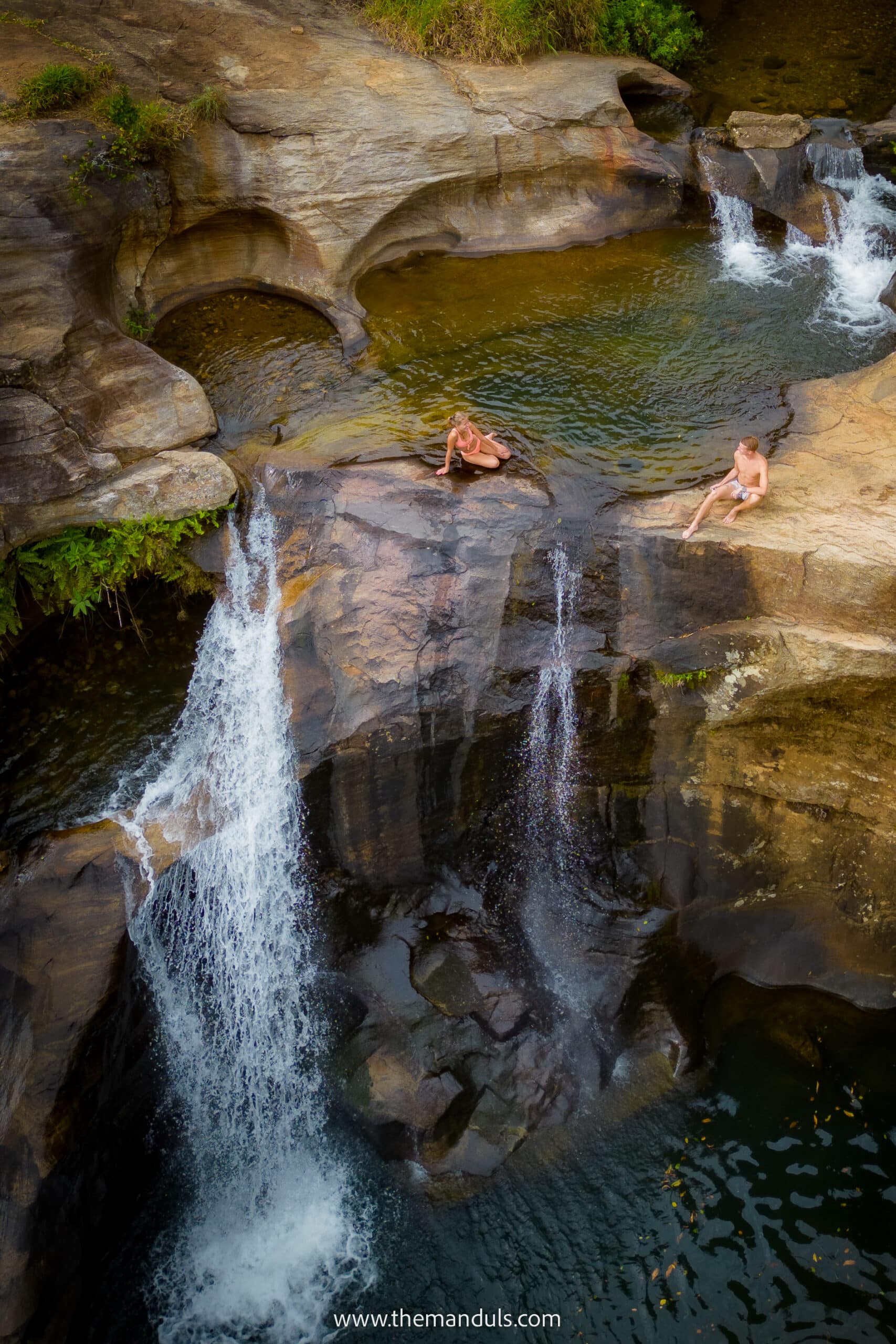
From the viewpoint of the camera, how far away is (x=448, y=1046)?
802 cm

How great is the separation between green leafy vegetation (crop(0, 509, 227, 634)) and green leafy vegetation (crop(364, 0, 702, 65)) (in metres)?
8.78

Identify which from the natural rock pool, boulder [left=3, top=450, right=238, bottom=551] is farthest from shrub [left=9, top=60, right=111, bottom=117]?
the natural rock pool

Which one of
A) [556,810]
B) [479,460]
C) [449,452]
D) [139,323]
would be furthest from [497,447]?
[139,323]

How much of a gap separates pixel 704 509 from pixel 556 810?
3.20 meters

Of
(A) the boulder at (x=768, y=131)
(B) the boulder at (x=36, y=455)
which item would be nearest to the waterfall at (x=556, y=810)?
(B) the boulder at (x=36, y=455)

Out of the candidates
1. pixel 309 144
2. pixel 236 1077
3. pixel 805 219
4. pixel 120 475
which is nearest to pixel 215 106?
pixel 309 144

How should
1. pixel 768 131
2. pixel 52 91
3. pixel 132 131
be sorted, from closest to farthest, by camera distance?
pixel 52 91, pixel 132 131, pixel 768 131

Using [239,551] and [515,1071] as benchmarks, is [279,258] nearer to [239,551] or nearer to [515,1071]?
[239,551]

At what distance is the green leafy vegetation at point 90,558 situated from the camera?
342 inches

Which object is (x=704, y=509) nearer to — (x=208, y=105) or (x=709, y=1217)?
(x=709, y=1217)

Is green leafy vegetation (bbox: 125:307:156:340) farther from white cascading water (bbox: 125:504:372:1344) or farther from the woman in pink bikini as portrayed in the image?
the woman in pink bikini

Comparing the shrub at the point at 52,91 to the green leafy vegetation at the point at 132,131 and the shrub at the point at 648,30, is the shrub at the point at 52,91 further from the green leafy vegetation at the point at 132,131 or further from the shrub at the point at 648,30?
the shrub at the point at 648,30

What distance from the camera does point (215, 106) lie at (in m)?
10.7

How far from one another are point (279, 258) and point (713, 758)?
348 inches
